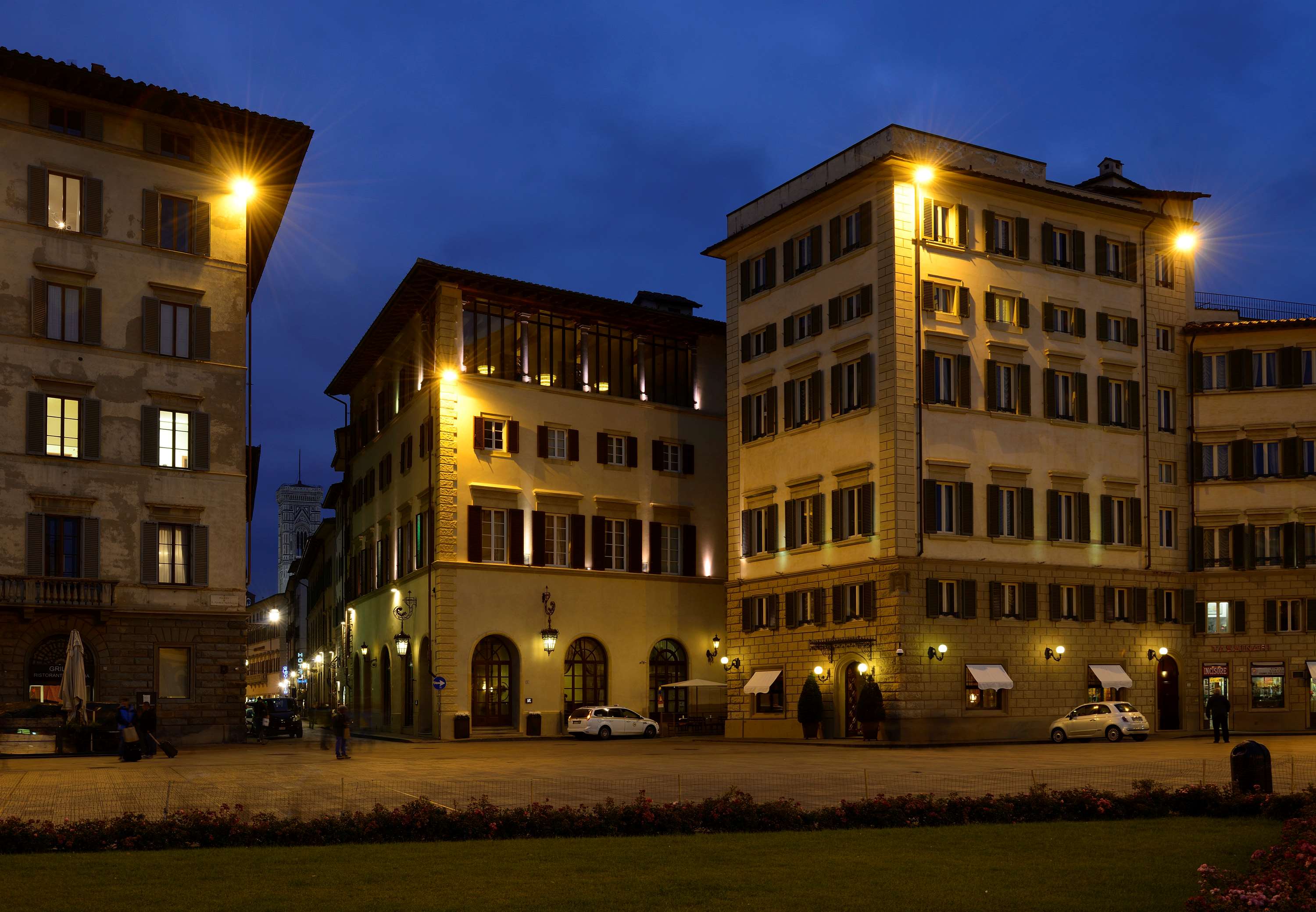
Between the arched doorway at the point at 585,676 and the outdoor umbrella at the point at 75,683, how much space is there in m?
21.0

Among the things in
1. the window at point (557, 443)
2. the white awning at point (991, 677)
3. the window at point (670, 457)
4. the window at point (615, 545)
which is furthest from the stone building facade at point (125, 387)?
the white awning at point (991, 677)

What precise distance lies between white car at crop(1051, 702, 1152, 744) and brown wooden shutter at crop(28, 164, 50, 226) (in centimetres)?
3766

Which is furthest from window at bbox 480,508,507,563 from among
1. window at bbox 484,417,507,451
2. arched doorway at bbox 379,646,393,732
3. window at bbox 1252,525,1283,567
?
window at bbox 1252,525,1283,567

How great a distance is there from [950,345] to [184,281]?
26.6 m

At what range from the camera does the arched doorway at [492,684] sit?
186ft

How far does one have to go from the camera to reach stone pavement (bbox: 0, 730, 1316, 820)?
82.3ft

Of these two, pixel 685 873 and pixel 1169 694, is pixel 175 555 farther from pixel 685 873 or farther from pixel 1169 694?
pixel 1169 694

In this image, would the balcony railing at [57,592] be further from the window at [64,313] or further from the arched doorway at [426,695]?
the arched doorway at [426,695]

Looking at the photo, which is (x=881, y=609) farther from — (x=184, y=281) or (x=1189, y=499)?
(x=184, y=281)

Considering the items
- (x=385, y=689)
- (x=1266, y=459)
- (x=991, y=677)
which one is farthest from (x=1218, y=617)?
(x=385, y=689)

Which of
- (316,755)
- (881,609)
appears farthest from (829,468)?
(316,755)

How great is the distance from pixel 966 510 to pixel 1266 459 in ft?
49.1

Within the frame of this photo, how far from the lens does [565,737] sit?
56.8 metres

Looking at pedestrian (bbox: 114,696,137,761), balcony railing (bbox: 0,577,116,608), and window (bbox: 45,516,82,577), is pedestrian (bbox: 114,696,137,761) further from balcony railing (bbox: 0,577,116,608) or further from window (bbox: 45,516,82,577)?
window (bbox: 45,516,82,577)
